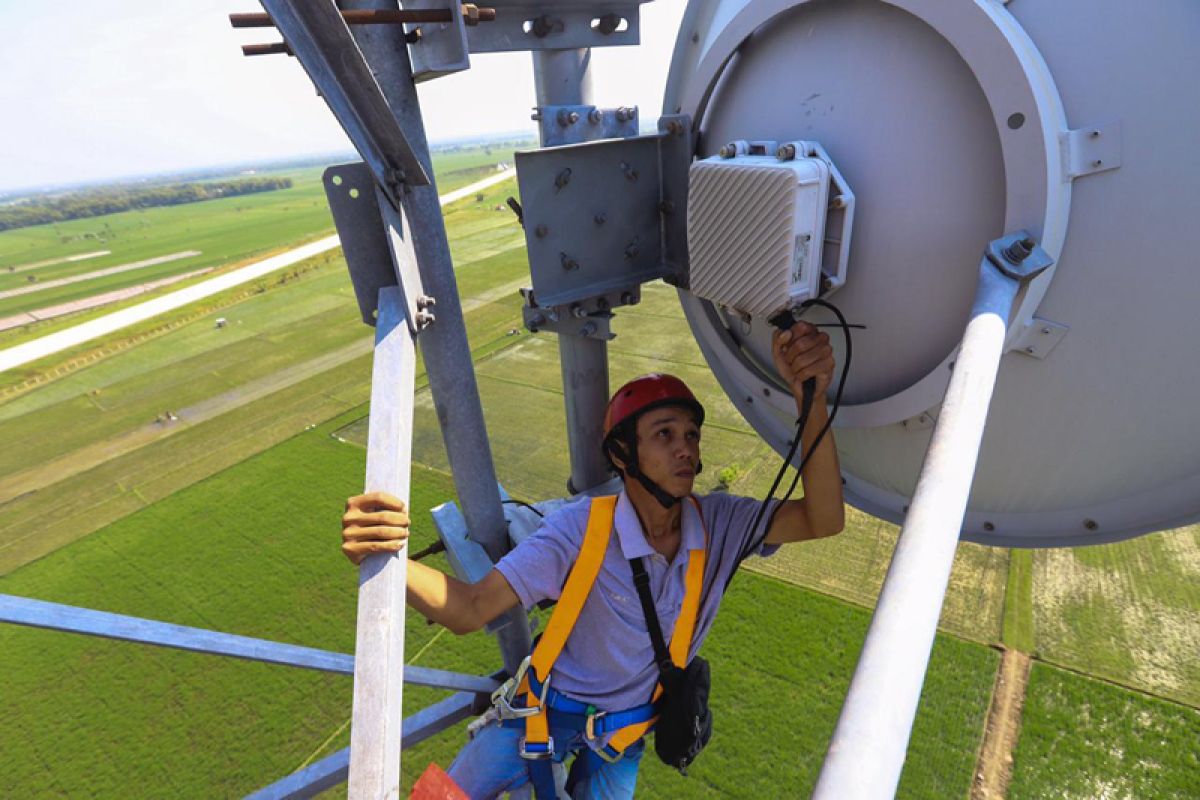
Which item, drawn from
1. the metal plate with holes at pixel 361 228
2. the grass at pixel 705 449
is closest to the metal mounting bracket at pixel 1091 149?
the metal plate with holes at pixel 361 228

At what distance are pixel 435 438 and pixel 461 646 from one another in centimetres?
1213

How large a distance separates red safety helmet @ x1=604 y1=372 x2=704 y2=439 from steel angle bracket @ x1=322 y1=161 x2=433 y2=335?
1.21 m

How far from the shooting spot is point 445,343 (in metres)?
3.20

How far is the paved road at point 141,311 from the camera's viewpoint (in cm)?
4684

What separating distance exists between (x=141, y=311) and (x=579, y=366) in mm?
65280

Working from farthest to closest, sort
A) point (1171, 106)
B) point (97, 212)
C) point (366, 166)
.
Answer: point (97, 212) → point (366, 166) → point (1171, 106)

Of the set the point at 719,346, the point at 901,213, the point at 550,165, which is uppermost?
the point at 550,165

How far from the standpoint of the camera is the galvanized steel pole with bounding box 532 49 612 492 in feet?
11.6

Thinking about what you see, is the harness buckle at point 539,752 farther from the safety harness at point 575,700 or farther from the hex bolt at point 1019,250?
the hex bolt at point 1019,250

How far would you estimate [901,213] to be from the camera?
261 centimetres

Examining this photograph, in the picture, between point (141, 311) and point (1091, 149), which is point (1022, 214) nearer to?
point (1091, 149)

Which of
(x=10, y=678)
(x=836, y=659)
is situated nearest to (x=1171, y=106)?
(x=836, y=659)

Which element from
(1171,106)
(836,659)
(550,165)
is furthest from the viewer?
(836,659)

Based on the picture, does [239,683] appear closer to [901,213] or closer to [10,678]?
[10,678]
